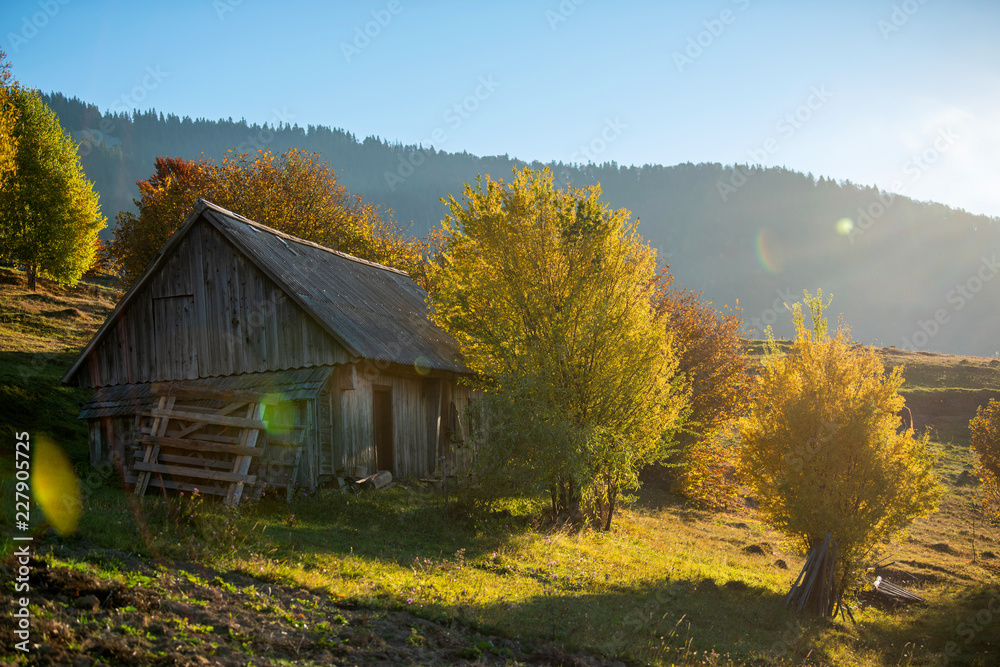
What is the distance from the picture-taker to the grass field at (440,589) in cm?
622

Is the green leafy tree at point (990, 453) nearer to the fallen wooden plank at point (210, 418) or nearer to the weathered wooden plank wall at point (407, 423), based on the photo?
the weathered wooden plank wall at point (407, 423)

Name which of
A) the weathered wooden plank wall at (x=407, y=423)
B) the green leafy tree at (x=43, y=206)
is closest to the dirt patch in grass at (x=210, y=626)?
the weathered wooden plank wall at (x=407, y=423)

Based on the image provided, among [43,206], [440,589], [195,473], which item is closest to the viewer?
[440,589]

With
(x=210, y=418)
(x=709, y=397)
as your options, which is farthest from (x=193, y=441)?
(x=709, y=397)

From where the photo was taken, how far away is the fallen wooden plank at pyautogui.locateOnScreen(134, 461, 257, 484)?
1312 centimetres

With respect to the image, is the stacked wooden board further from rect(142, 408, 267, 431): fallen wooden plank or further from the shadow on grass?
rect(142, 408, 267, 431): fallen wooden plank

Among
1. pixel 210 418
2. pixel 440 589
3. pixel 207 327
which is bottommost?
pixel 440 589

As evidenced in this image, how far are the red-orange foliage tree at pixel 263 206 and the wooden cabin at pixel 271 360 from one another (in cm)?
1856

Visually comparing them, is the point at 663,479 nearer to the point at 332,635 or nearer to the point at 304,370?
the point at 304,370

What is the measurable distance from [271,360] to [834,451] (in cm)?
1393

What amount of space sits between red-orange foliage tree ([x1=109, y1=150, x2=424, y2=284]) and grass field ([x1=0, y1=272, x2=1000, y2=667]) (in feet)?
56.1

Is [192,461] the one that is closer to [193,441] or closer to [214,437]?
[193,441]

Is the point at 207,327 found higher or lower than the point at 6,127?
lower
